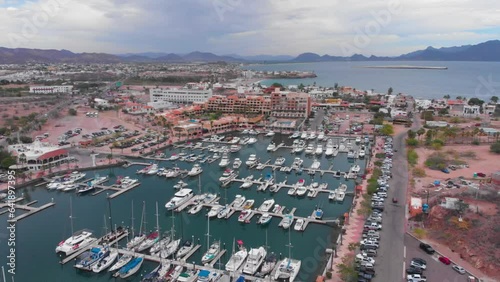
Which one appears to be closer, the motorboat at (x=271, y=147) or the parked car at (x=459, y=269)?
the parked car at (x=459, y=269)

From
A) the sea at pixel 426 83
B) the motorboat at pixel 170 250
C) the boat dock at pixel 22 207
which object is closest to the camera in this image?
the motorboat at pixel 170 250

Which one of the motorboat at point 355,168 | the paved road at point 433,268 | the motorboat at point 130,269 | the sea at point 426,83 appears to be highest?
the sea at point 426,83

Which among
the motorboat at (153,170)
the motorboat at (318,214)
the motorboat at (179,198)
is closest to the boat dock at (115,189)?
the motorboat at (153,170)

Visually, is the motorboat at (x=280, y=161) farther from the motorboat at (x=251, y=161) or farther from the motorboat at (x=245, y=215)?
the motorboat at (x=245, y=215)

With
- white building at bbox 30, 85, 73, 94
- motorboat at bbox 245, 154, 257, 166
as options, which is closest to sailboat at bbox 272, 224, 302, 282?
motorboat at bbox 245, 154, 257, 166

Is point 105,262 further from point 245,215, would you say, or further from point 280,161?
point 280,161

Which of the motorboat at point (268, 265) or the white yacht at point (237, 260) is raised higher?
the white yacht at point (237, 260)
